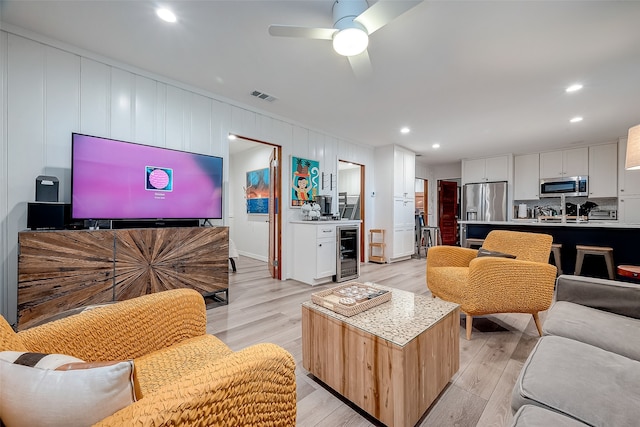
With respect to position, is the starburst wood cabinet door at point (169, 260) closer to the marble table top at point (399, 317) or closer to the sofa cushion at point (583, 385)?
the marble table top at point (399, 317)

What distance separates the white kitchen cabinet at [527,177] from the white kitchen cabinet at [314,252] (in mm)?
4948

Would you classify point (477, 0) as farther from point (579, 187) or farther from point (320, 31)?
point (579, 187)

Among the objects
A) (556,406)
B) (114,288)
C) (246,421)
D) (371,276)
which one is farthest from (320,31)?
(371,276)

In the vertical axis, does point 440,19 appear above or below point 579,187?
above

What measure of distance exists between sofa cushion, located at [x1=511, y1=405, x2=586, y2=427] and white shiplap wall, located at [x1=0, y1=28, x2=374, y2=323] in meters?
3.10

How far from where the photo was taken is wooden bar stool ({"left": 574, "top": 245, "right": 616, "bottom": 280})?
3.32m

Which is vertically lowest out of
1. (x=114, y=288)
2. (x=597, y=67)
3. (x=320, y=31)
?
(x=114, y=288)

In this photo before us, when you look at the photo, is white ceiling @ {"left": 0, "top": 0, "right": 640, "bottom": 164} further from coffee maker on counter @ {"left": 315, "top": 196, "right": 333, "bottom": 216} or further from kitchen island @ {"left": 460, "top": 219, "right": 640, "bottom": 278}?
kitchen island @ {"left": 460, "top": 219, "right": 640, "bottom": 278}

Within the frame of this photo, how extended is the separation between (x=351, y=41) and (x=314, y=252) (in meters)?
2.56

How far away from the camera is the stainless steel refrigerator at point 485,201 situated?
19.4 feet

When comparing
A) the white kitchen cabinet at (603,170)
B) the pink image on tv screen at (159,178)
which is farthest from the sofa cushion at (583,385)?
the white kitchen cabinet at (603,170)

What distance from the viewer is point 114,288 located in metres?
2.11

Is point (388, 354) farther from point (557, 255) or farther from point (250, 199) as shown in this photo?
point (250, 199)

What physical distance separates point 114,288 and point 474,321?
3.25 m
